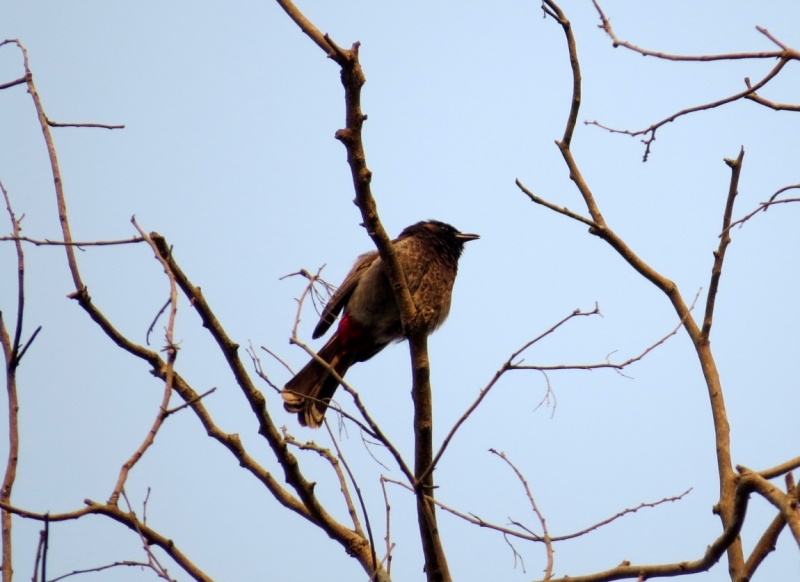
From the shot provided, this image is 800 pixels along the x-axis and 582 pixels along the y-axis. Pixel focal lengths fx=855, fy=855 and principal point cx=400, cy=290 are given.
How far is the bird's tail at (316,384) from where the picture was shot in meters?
5.55

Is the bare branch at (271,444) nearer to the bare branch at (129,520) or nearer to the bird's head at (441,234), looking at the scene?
the bare branch at (129,520)

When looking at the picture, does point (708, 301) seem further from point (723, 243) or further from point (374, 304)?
point (374, 304)

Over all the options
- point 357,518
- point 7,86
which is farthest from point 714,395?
point 7,86

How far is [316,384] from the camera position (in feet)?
19.7

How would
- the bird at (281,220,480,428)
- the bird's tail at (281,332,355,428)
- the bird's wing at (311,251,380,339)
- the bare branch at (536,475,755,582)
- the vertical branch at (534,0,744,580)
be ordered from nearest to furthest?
the bare branch at (536,475,755,582), the vertical branch at (534,0,744,580), the bird's tail at (281,332,355,428), the bird at (281,220,480,428), the bird's wing at (311,251,380,339)

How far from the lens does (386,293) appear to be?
19.7ft

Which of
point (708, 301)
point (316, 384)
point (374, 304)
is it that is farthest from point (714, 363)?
point (316, 384)

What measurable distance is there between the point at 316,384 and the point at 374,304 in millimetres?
696

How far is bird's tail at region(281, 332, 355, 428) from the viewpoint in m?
5.55

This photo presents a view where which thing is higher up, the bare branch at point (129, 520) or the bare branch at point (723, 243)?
the bare branch at point (723, 243)

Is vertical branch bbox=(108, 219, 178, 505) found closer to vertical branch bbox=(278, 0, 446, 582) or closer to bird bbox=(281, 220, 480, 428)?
vertical branch bbox=(278, 0, 446, 582)

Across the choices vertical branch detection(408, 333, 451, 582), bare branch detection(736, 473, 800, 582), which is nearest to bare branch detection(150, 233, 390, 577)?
vertical branch detection(408, 333, 451, 582)

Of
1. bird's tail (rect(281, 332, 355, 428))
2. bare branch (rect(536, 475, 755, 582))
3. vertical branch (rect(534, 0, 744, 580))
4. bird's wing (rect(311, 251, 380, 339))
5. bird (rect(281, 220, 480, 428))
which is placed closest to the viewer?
bare branch (rect(536, 475, 755, 582))

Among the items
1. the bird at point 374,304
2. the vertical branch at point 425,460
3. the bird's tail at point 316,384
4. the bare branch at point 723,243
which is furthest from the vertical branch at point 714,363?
the bird at point 374,304
